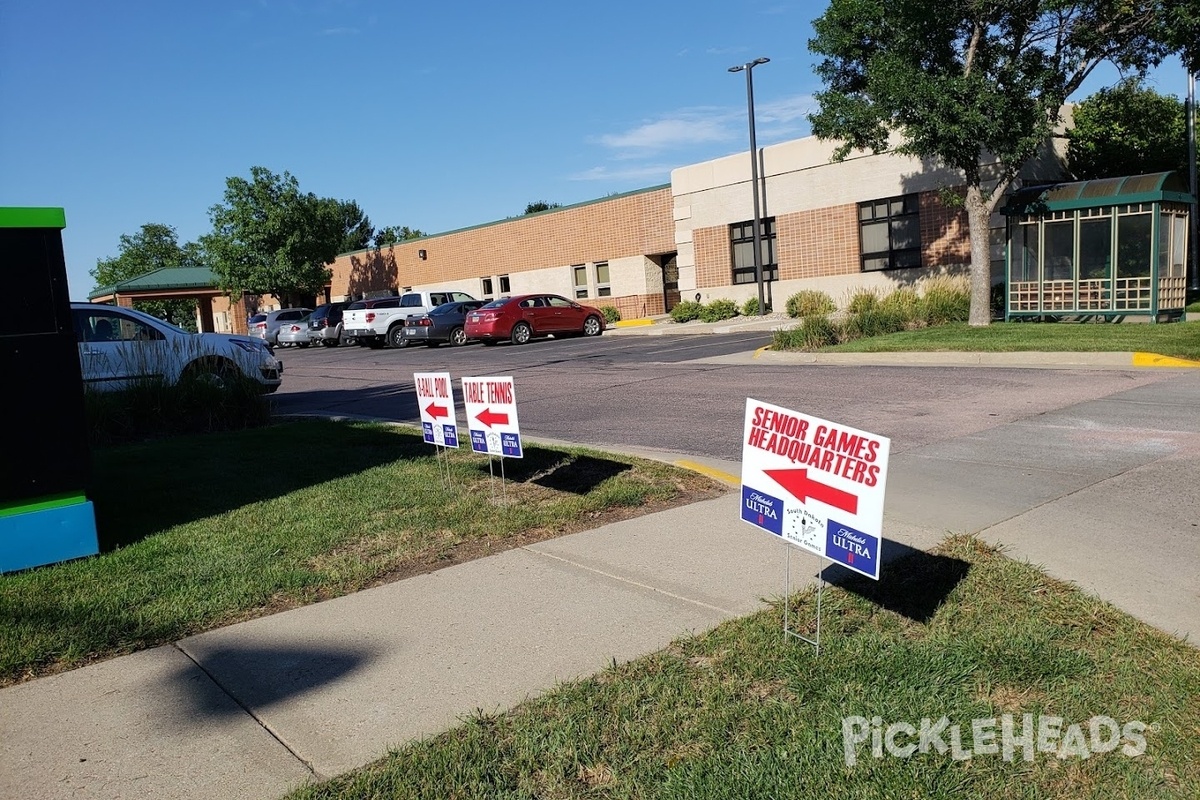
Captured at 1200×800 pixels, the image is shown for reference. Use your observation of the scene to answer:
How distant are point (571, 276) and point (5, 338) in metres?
32.1

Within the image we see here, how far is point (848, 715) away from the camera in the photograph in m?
3.35

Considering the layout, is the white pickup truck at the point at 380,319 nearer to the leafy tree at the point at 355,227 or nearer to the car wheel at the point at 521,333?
the car wheel at the point at 521,333

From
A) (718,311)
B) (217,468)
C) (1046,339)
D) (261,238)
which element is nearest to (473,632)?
(217,468)

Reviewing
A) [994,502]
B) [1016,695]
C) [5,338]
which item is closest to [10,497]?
[5,338]

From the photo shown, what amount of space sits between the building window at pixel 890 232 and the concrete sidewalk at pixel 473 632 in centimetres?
1917

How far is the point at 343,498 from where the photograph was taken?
275 inches

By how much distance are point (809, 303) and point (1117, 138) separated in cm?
866

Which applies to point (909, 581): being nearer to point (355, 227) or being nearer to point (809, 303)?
point (809, 303)

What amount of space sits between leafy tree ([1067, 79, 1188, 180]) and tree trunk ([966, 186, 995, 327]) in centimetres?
748

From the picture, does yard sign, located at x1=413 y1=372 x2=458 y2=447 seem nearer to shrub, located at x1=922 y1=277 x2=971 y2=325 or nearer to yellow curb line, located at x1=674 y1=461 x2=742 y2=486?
yellow curb line, located at x1=674 y1=461 x2=742 y2=486

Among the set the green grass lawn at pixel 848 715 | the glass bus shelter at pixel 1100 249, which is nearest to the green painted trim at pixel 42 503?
the green grass lawn at pixel 848 715

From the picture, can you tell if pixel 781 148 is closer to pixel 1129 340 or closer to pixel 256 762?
pixel 1129 340

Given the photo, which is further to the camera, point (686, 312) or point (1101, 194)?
point (686, 312)

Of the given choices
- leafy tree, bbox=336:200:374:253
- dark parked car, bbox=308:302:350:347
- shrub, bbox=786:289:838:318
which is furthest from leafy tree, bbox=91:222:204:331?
shrub, bbox=786:289:838:318
